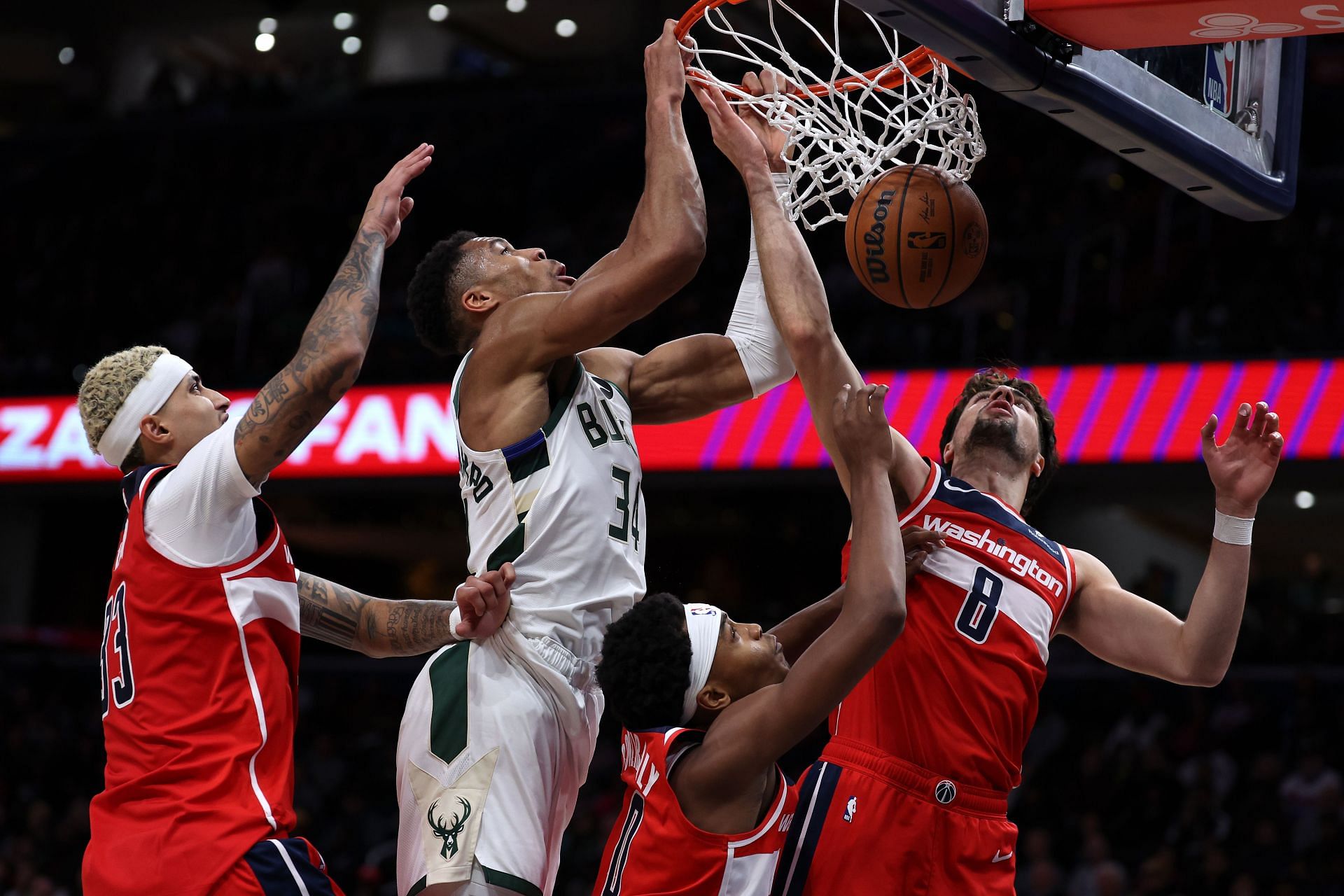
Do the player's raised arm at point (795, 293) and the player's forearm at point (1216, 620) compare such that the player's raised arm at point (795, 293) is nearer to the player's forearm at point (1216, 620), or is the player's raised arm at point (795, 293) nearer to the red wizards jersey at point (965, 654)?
the red wizards jersey at point (965, 654)

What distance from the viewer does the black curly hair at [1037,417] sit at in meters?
3.93

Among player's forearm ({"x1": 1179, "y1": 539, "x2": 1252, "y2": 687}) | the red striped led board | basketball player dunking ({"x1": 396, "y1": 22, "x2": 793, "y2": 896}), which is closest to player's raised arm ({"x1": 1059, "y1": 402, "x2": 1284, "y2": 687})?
player's forearm ({"x1": 1179, "y1": 539, "x2": 1252, "y2": 687})

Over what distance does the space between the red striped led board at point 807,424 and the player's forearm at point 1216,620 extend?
592 centimetres

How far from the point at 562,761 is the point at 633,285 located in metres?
1.07

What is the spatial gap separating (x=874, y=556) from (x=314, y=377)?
1.19 m

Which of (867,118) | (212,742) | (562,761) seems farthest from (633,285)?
(867,118)

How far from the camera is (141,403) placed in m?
3.30

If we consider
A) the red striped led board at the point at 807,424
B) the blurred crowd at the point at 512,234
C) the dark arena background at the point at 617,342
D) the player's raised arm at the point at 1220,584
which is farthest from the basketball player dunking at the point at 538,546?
the red striped led board at the point at 807,424

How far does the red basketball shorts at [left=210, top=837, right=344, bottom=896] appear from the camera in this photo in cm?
289

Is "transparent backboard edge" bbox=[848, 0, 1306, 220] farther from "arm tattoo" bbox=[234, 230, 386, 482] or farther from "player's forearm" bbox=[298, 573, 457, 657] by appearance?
"player's forearm" bbox=[298, 573, 457, 657]

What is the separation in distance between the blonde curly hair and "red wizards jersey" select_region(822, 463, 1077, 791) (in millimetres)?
1637

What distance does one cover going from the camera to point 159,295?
1595 cm

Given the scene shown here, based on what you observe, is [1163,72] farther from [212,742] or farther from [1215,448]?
[212,742]

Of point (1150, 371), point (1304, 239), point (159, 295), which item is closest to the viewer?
point (1150, 371)
